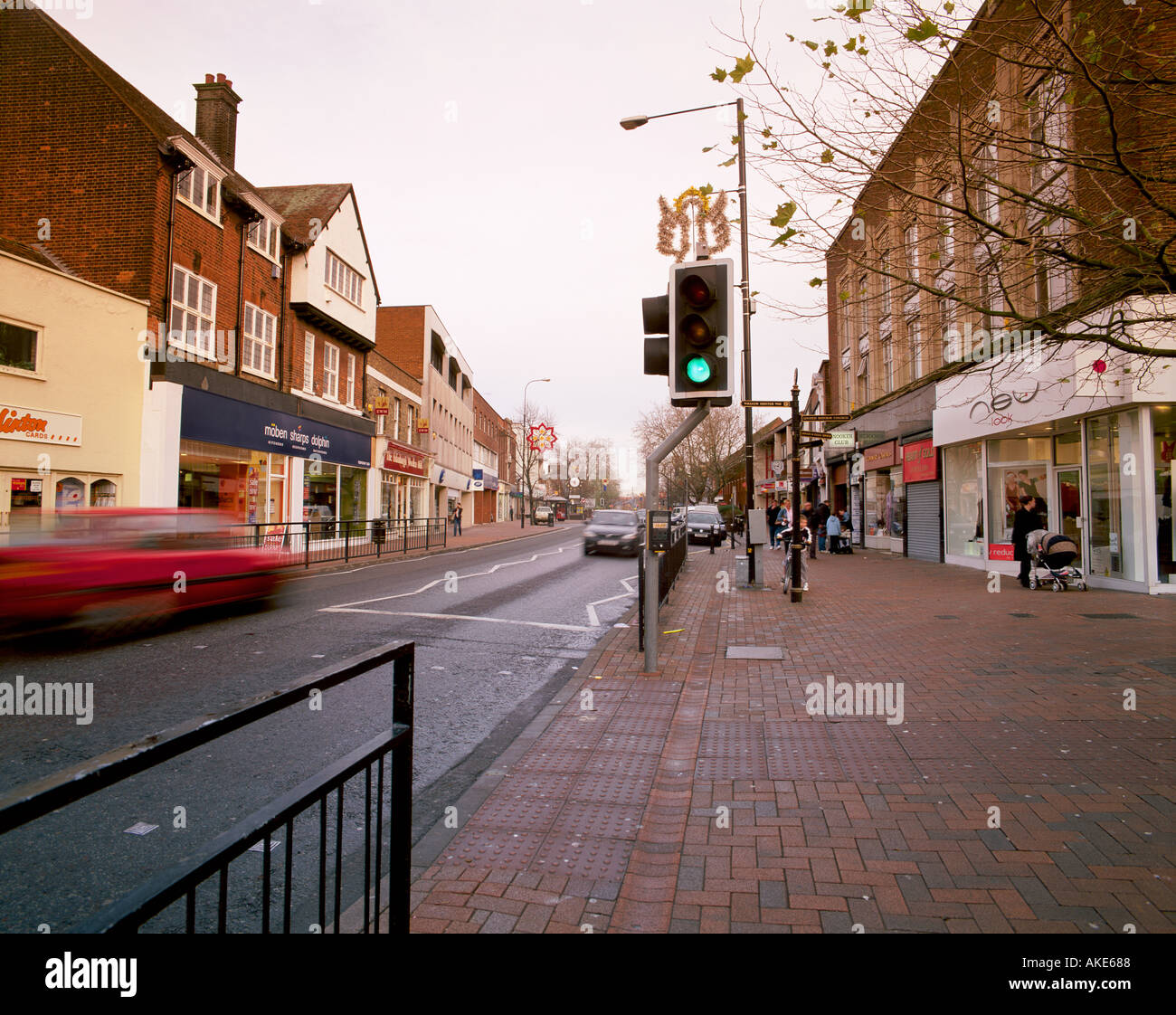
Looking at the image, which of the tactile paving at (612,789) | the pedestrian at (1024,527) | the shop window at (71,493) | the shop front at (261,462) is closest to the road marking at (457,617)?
the tactile paving at (612,789)

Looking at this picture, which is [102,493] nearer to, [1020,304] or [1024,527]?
[1020,304]

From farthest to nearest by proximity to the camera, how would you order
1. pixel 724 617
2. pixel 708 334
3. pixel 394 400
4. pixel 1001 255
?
1. pixel 394 400
2. pixel 724 617
3. pixel 708 334
4. pixel 1001 255

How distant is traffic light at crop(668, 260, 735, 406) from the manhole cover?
3.00 metres

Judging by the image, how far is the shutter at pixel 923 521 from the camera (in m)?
21.2

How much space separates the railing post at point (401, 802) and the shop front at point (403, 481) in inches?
1161

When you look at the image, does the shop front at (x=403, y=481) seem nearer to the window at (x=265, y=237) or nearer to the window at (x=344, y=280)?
the window at (x=344, y=280)

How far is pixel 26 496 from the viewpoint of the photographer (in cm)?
1402

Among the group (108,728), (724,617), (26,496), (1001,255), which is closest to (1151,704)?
(1001,255)

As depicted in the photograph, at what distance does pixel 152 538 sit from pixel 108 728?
415 centimetres

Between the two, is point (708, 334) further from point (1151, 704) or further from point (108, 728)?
point (108, 728)

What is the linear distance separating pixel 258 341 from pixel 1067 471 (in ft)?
70.1

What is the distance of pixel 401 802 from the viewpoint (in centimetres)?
233
